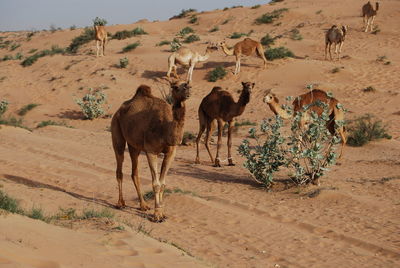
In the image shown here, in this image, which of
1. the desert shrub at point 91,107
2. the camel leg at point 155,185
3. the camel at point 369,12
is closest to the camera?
the camel leg at point 155,185

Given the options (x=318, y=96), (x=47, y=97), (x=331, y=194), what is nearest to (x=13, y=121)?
(x=47, y=97)

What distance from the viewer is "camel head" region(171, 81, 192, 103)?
22.5 feet

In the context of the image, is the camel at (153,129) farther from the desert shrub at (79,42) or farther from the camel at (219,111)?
the desert shrub at (79,42)

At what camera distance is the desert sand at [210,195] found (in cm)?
530

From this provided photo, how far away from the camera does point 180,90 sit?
691cm

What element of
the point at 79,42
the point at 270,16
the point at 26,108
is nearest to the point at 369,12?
the point at 270,16

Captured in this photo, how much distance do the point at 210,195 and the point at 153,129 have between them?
276 centimetres

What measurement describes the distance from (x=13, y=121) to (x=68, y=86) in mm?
7577

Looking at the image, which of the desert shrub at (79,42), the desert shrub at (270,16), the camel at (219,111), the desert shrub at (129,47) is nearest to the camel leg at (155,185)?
the camel at (219,111)

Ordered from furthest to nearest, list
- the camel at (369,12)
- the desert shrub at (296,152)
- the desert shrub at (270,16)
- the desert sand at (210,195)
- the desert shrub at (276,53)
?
1. the desert shrub at (270,16)
2. the camel at (369,12)
3. the desert shrub at (276,53)
4. the desert shrub at (296,152)
5. the desert sand at (210,195)

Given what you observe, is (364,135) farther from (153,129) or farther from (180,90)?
(180,90)

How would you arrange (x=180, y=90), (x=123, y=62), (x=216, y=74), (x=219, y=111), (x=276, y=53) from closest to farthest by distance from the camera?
(x=180, y=90), (x=219, y=111), (x=216, y=74), (x=276, y=53), (x=123, y=62)

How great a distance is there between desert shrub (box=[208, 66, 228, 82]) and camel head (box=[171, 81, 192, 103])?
1896 cm

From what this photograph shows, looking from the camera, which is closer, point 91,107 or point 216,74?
point 91,107
